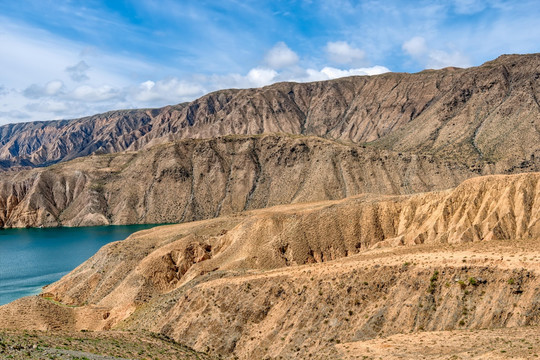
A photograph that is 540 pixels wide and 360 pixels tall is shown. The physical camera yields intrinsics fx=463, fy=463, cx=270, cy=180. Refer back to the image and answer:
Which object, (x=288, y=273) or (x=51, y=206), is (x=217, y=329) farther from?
(x=51, y=206)

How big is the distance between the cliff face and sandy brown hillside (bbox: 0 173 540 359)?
7472cm

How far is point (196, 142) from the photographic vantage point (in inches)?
6954

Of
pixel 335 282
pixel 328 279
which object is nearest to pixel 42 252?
pixel 328 279

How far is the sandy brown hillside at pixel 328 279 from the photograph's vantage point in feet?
111

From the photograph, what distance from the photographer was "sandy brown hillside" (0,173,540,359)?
111ft

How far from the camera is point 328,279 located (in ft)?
128

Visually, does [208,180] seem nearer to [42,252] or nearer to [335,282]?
[42,252]

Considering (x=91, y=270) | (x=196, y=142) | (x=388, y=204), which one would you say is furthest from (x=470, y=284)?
(x=196, y=142)

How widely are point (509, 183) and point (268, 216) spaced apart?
30753 millimetres

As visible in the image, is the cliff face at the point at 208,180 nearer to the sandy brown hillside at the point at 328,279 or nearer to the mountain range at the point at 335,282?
the mountain range at the point at 335,282

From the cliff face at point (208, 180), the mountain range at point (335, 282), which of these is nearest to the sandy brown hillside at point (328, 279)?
the mountain range at point (335, 282)

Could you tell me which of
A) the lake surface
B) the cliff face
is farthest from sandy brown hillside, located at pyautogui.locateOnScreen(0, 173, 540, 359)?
the cliff face

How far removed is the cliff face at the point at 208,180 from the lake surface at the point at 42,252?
11628 mm

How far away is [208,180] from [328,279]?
412ft
